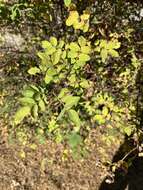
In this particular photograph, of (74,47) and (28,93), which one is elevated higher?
(74,47)

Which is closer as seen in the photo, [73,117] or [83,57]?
[73,117]

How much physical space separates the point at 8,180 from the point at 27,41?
4.86 feet

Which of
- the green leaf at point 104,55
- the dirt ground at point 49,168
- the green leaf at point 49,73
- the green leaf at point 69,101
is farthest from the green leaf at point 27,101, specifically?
the dirt ground at point 49,168

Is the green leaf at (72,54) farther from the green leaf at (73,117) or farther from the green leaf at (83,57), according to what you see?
the green leaf at (73,117)

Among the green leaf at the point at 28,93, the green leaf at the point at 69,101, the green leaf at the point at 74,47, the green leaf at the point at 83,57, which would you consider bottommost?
the green leaf at the point at 69,101

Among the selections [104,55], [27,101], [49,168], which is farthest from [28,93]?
[49,168]

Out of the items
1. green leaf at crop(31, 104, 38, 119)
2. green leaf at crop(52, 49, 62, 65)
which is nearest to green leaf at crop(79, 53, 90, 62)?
green leaf at crop(52, 49, 62, 65)

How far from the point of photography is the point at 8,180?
4.19 metres

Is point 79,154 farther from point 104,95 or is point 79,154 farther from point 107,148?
point 104,95

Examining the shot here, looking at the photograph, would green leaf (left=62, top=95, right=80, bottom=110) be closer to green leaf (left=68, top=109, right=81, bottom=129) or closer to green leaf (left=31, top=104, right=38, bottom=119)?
green leaf (left=68, top=109, right=81, bottom=129)

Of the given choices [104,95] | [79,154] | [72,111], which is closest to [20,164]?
[79,154]

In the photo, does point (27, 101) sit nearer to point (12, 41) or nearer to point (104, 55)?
point (104, 55)

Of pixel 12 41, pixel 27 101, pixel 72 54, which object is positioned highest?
pixel 72 54

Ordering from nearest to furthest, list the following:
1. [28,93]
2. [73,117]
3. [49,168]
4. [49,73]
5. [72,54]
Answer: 1. [73,117]
2. [28,93]
3. [49,73]
4. [72,54]
5. [49,168]
